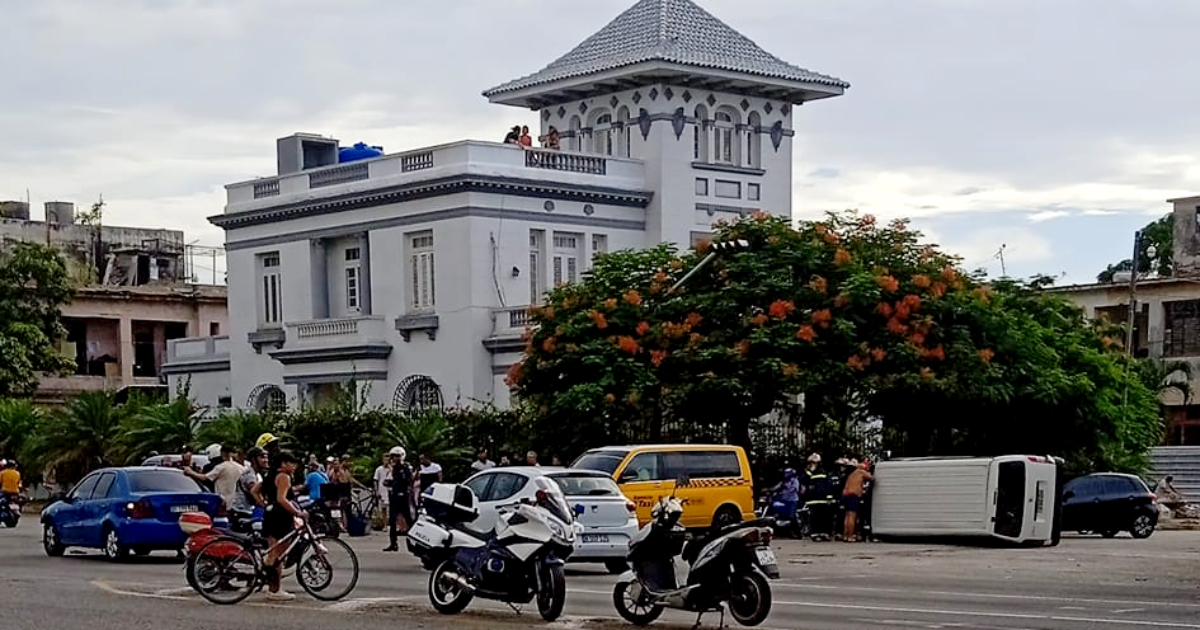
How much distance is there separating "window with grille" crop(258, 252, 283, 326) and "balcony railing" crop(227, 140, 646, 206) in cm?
226

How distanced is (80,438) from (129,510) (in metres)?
22.6

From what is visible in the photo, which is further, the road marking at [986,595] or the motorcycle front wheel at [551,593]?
the road marking at [986,595]

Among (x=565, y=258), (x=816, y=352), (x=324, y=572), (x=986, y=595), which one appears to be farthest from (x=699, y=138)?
(x=324, y=572)

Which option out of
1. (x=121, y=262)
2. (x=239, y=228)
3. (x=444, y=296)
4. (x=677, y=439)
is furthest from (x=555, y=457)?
(x=121, y=262)

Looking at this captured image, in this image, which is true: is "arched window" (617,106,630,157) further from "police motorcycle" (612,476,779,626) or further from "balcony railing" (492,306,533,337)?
"police motorcycle" (612,476,779,626)

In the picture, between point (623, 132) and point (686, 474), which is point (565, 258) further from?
point (686, 474)

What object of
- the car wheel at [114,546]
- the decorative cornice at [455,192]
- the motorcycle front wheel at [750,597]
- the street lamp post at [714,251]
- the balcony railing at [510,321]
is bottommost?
the car wheel at [114,546]

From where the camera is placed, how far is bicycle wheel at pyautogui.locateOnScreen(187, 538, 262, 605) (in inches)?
822

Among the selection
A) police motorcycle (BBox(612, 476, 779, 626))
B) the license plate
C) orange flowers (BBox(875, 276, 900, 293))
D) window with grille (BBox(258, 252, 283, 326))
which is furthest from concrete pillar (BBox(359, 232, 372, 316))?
the license plate

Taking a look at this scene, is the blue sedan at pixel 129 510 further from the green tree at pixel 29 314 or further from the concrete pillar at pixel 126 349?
the concrete pillar at pixel 126 349

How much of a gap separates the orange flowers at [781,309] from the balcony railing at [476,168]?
1381 centimetres

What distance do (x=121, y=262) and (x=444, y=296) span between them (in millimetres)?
34376

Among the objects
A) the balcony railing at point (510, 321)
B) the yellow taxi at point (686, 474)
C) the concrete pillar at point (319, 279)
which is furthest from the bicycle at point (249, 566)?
the concrete pillar at point (319, 279)

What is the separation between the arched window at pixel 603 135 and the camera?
A: 56.1m
